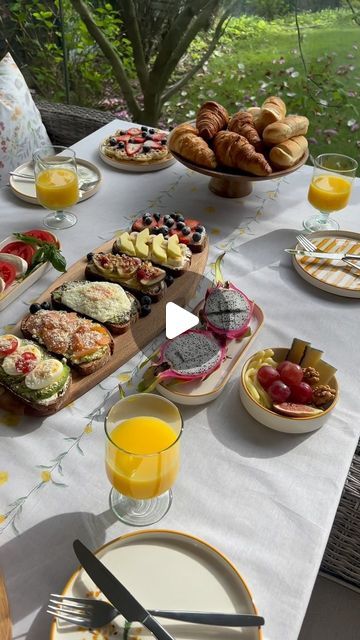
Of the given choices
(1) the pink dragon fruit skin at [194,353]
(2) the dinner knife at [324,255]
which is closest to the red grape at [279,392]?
(1) the pink dragon fruit skin at [194,353]

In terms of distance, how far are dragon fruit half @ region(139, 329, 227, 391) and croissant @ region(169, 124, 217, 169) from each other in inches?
23.5

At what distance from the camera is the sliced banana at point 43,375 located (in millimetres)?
898

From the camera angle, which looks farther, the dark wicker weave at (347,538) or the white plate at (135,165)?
→ the white plate at (135,165)

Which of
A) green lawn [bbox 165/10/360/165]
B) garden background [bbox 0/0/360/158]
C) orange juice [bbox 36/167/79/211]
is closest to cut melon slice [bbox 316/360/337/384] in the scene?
orange juice [bbox 36/167/79/211]

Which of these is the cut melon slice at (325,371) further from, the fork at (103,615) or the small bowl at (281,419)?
the fork at (103,615)

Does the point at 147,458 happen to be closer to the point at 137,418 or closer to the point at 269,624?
the point at 137,418

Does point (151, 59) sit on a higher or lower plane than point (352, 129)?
higher

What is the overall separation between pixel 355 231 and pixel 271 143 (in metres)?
0.33

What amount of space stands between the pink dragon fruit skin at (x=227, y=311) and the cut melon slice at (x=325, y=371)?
0.18m

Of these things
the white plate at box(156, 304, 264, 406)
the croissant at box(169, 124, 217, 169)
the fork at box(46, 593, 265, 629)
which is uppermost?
the croissant at box(169, 124, 217, 169)

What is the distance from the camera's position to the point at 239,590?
69 cm

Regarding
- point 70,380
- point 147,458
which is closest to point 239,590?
point 147,458

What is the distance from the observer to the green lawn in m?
3.45

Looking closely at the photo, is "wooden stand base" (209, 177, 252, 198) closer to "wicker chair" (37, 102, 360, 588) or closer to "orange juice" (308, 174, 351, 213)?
"orange juice" (308, 174, 351, 213)
